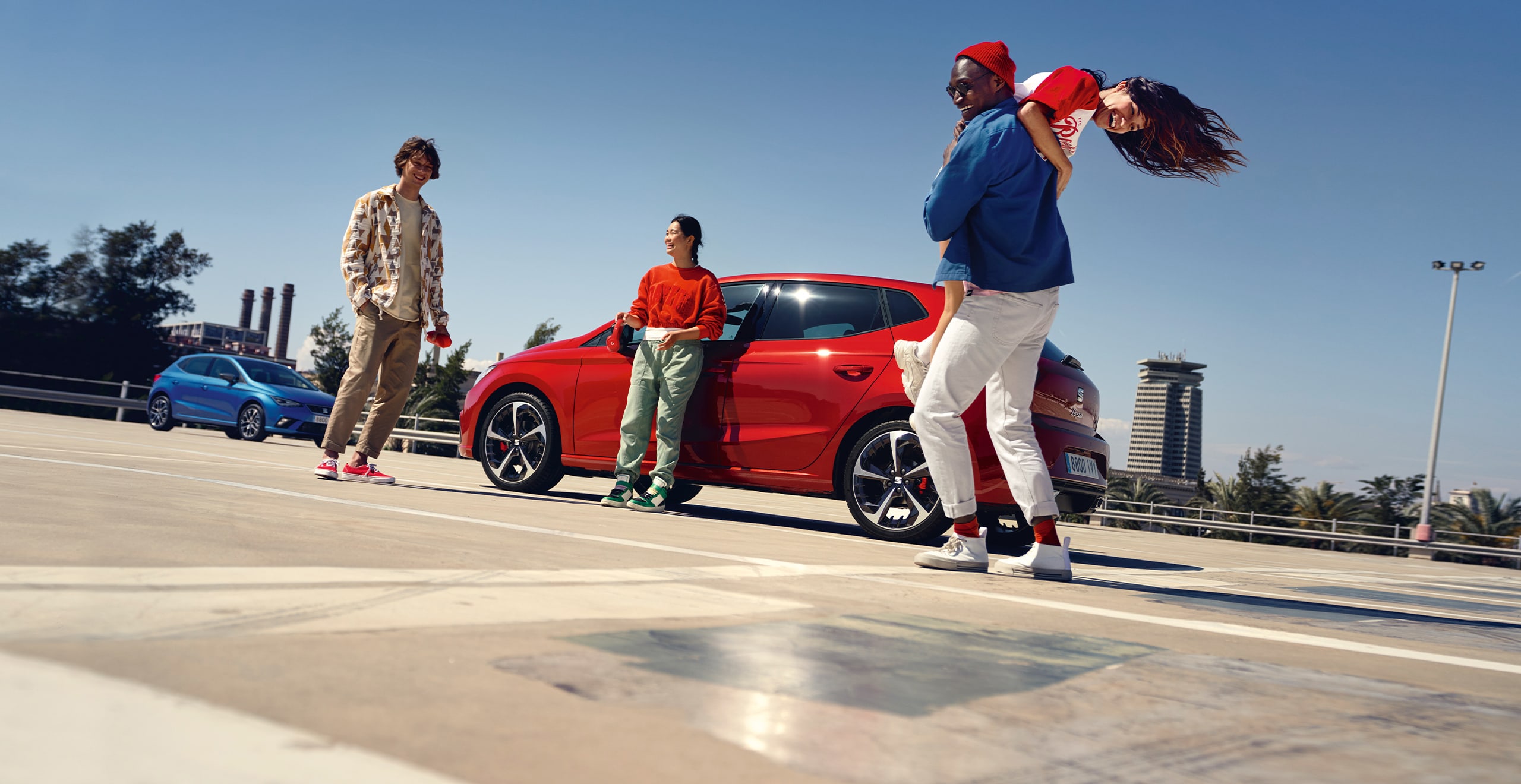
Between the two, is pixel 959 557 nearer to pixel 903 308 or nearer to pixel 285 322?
pixel 903 308

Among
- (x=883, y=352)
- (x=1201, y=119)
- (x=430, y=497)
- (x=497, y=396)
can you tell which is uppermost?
(x=1201, y=119)

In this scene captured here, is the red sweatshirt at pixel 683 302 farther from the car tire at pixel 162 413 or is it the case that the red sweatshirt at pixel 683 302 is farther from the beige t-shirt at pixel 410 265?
the car tire at pixel 162 413

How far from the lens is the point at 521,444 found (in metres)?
7.50

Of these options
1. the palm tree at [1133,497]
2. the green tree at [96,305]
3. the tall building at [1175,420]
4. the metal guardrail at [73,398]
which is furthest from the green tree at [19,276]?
the tall building at [1175,420]

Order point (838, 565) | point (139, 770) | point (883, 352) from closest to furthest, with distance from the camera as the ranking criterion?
point (139, 770)
point (838, 565)
point (883, 352)

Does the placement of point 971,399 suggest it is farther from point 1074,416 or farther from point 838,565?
point 1074,416

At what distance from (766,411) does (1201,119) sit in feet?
10.0

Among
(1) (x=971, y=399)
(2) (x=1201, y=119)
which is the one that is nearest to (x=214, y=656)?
(1) (x=971, y=399)

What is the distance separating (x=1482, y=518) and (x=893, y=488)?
89.1 feet

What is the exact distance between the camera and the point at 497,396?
25.4 ft

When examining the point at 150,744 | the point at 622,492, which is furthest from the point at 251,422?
the point at 150,744

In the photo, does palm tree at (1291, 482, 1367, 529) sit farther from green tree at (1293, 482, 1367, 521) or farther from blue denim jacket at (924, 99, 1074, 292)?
blue denim jacket at (924, 99, 1074, 292)

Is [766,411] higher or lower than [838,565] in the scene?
higher

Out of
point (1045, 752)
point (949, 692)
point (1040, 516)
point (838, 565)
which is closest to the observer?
point (1045, 752)
